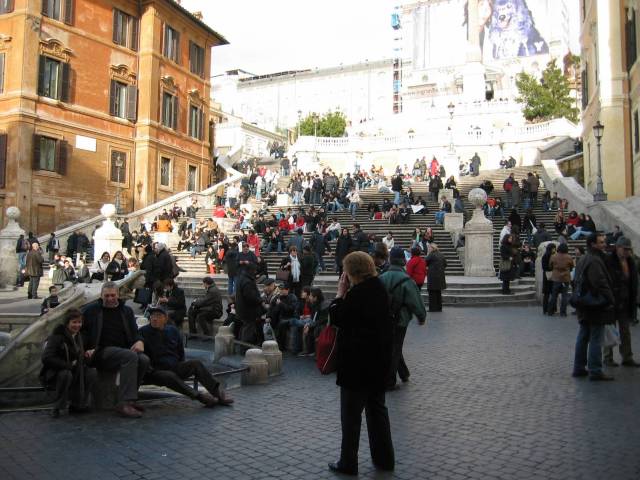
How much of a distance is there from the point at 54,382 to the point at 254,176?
31047 mm

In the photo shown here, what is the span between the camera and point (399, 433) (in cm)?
553

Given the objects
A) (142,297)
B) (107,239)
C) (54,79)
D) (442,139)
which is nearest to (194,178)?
(54,79)

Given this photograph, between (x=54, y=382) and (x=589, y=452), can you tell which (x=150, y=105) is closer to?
(x=54, y=382)

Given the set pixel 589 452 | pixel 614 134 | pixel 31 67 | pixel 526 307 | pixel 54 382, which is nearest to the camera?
pixel 589 452

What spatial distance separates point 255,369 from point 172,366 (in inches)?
51.2

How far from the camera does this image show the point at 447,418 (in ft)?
19.5

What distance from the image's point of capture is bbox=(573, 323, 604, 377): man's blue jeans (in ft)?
24.5

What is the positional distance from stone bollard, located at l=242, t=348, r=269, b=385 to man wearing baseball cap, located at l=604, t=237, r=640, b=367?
4688mm

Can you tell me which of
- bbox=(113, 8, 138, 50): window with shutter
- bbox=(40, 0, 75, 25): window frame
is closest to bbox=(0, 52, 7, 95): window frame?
bbox=(40, 0, 75, 25): window frame

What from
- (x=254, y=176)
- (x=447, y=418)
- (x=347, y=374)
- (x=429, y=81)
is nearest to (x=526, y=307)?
(x=447, y=418)

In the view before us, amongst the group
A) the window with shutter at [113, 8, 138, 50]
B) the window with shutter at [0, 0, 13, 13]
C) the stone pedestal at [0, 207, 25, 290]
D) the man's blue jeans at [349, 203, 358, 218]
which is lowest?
the stone pedestal at [0, 207, 25, 290]

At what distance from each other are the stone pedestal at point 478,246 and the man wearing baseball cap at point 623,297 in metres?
10.6

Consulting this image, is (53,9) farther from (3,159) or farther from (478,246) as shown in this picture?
(478,246)

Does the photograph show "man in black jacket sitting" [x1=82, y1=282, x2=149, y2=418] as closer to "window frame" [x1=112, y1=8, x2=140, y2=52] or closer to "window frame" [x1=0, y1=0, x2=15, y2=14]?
"window frame" [x1=0, y1=0, x2=15, y2=14]
